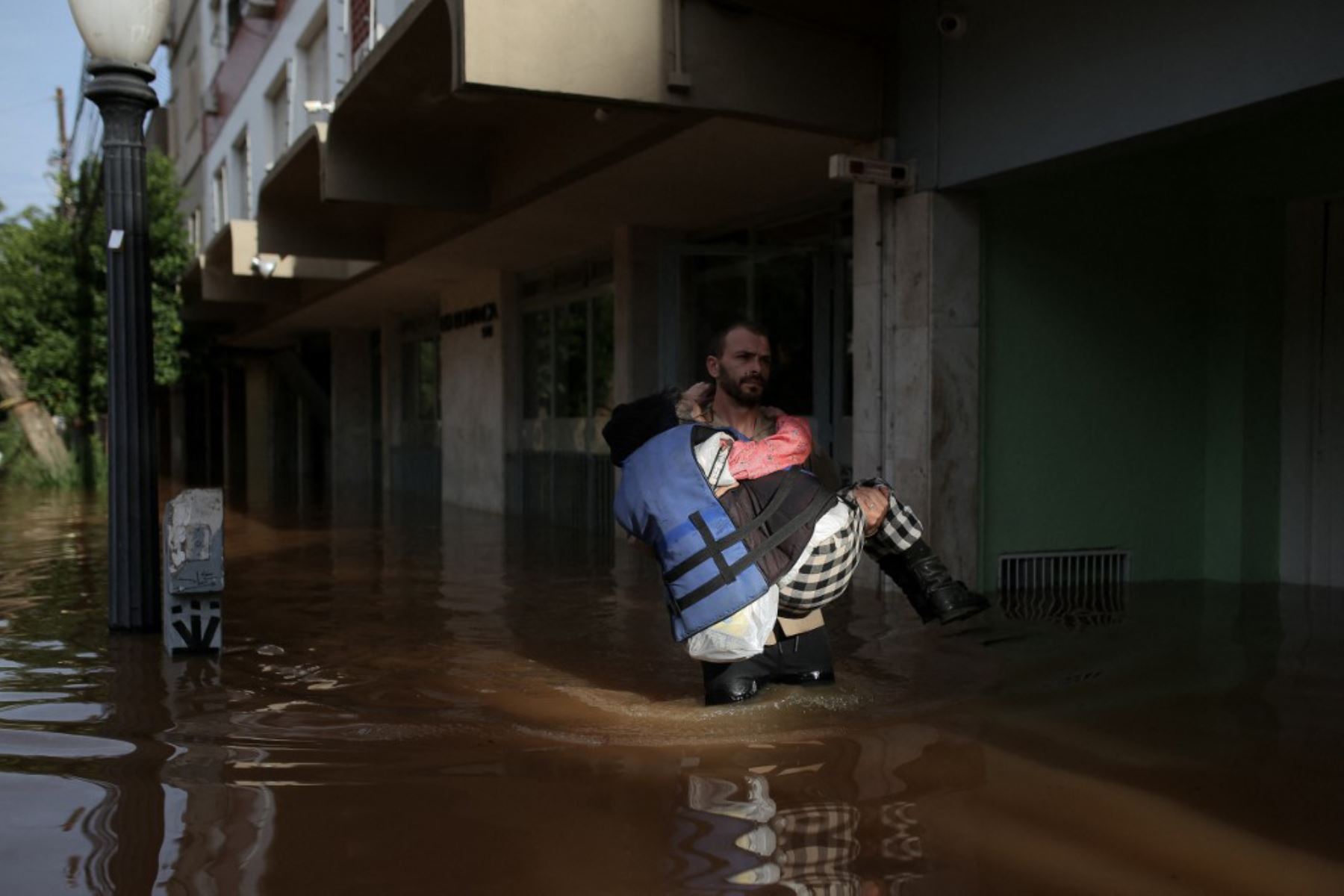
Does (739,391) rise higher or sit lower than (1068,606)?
higher

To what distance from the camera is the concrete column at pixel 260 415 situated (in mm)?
31344

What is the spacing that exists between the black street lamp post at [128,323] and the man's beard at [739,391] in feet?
12.4

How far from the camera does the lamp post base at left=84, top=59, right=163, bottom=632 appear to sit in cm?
690

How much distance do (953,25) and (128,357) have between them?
517 cm

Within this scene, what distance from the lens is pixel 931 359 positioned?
807cm

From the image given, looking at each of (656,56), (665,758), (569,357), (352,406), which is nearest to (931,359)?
(656,56)

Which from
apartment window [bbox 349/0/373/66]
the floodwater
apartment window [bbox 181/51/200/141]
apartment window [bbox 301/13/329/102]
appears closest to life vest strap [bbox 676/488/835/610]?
the floodwater

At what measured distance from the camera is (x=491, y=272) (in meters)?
16.8

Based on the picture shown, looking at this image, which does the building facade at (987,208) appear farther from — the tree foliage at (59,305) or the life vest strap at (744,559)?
the tree foliage at (59,305)

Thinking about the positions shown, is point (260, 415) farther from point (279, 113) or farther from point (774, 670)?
point (774, 670)

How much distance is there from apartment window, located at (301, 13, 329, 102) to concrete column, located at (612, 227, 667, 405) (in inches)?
294

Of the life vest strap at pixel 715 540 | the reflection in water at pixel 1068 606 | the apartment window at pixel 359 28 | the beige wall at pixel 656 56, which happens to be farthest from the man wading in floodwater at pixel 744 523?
the apartment window at pixel 359 28

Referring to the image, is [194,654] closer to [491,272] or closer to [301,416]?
[491,272]

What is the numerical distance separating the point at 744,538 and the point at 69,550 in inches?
378
